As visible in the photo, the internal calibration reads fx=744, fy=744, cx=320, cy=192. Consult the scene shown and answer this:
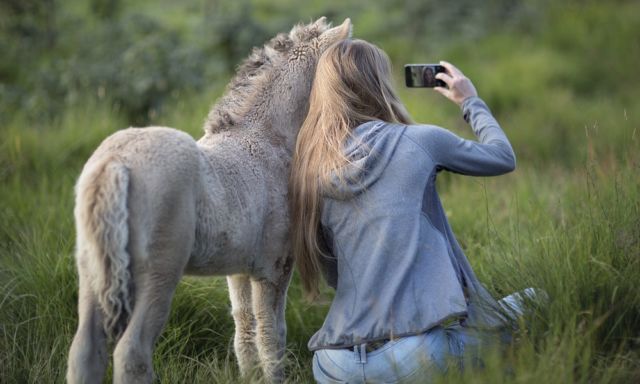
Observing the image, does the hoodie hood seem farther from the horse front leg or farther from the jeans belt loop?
the jeans belt loop

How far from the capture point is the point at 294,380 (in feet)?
12.0

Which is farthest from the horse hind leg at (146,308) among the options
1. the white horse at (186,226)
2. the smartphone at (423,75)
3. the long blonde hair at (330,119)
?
the smartphone at (423,75)

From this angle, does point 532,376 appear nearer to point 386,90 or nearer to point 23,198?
point 386,90

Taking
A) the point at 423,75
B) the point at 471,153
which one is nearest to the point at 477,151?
the point at 471,153

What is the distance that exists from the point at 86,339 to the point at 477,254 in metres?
2.86

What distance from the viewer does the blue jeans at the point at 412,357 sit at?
9.69 feet

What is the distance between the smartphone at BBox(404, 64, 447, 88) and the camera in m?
3.48

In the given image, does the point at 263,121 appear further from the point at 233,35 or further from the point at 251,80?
the point at 233,35

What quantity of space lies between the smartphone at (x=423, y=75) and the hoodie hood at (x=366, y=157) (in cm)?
45

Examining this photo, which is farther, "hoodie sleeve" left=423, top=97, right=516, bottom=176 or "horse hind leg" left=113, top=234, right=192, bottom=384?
"hoodie sleeve" left=423, top=97, right=516, bottom=176

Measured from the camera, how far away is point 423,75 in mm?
3490

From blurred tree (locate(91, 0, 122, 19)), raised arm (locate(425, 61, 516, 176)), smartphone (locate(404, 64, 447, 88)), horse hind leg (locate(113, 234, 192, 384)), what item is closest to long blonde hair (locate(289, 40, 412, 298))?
smartphone (locate(404, 64, 447, 88))

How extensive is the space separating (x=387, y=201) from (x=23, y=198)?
333 centimetres

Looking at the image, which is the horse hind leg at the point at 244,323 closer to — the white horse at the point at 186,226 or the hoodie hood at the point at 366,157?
the white horse at the point at 186,226
